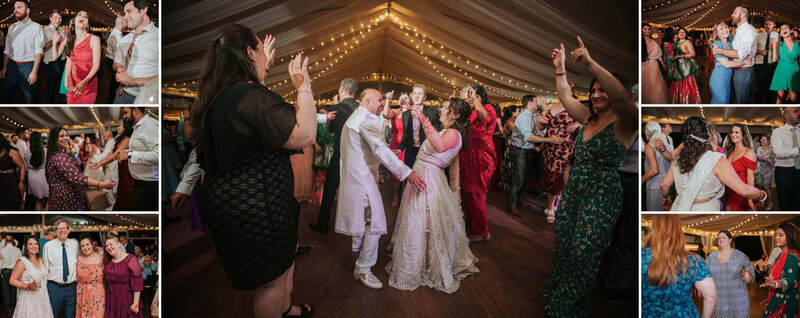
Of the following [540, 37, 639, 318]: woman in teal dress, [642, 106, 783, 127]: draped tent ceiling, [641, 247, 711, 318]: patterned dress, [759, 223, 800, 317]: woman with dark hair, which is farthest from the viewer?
[759, 223, 800, 317]: woman with dark hair

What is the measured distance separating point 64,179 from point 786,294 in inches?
173

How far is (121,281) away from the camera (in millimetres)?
2650

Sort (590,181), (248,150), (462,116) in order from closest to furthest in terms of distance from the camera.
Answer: (248,150), (590,181), (462,116)

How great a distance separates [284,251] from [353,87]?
96 cm

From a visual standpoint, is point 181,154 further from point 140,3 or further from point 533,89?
point 533,89

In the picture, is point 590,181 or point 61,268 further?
point 61,268

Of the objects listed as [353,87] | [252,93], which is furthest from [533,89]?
[252,93]

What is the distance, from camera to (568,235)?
8.11 ft

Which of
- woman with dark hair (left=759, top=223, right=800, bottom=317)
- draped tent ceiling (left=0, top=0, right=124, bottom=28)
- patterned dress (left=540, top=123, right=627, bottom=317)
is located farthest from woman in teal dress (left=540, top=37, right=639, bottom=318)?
draped tent ceiling (left=0, top=0, right=124, bottom=28)

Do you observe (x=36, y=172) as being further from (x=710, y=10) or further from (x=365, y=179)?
(x=710, y=10)

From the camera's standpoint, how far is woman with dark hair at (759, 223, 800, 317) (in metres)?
2.64

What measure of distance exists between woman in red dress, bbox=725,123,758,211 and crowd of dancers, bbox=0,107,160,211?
335 cm

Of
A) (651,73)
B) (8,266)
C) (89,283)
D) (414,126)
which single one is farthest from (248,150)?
(651,73)

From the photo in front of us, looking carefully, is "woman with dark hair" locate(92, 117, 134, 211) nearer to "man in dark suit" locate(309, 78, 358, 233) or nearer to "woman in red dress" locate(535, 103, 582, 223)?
"man in dark suit" locate(309, 78, 358, 233)
